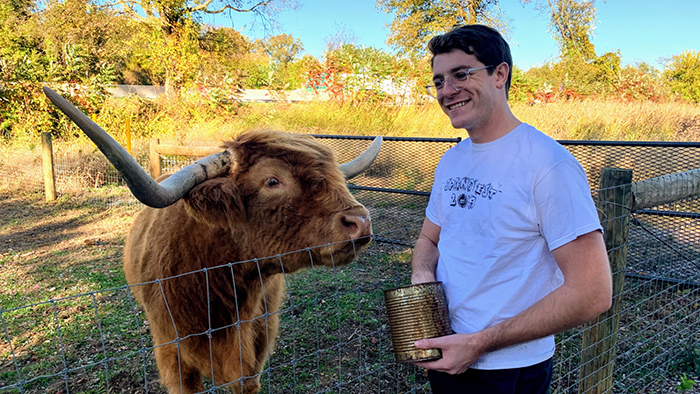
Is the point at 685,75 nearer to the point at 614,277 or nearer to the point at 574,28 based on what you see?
the point at 574,28

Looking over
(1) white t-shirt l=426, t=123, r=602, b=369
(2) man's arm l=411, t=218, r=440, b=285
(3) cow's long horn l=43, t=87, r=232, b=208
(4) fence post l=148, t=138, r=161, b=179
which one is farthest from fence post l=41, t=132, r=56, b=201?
(1) white t-shirt l=426, t=123, r=602, b=369

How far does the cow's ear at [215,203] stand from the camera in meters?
2.56

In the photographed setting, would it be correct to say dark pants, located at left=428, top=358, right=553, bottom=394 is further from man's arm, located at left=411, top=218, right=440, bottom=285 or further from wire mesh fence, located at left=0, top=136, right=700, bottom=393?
wire mesh fence, located at left=0, top=136, right=700, bottom=393

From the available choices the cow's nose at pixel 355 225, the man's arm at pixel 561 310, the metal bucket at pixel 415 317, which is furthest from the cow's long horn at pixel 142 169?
the man's arm at pixel 561 310

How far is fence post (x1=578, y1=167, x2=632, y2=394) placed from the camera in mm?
2732

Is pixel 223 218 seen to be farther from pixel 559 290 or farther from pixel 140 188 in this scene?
pixel 559 290

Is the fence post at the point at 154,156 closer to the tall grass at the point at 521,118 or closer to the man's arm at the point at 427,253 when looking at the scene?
the tall grass at the point at 521,118

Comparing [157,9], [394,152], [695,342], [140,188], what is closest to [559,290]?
[140,188]

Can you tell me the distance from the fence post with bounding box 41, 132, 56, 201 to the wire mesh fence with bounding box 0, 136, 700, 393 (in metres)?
6.64

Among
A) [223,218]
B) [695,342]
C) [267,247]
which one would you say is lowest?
[695,342]

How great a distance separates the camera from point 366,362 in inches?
158

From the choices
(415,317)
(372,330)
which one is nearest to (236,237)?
(415,317)

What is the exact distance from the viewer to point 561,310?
1.45 metres

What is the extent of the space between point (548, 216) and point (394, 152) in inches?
217
